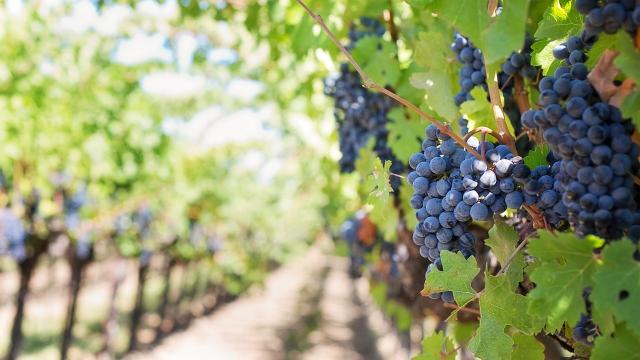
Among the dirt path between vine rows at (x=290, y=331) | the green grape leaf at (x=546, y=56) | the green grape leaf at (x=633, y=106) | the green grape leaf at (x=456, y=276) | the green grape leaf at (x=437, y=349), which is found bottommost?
the dirt path between vine rows at (x=290, y=331)

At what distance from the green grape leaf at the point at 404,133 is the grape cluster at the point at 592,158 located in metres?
1.28

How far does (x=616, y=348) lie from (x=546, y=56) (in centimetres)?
71

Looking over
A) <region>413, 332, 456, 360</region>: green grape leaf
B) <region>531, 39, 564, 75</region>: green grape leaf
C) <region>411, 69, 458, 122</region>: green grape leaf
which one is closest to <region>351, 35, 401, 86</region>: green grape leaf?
<region>411, 69, 458, 122</region>: green grape leaf

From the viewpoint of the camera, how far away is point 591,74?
112cm

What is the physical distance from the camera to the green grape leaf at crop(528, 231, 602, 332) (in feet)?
3.52

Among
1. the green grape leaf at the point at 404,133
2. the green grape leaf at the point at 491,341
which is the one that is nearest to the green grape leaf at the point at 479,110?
the green grape leaf at the point at 491,341

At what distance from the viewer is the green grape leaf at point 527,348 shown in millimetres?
1445

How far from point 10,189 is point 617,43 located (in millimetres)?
7598

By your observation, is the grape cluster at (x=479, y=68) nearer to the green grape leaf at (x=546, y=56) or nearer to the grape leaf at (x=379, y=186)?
the green grape leaf at (x=546, y=56)

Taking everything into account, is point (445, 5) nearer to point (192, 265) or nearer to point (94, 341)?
point (94, 341)

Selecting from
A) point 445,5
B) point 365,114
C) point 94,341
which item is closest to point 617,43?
point 445,5

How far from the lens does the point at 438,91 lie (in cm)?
179

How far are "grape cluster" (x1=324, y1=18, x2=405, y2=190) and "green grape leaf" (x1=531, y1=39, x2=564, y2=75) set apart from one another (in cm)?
117

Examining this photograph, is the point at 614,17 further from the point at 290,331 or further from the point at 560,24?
the point at 290,331
